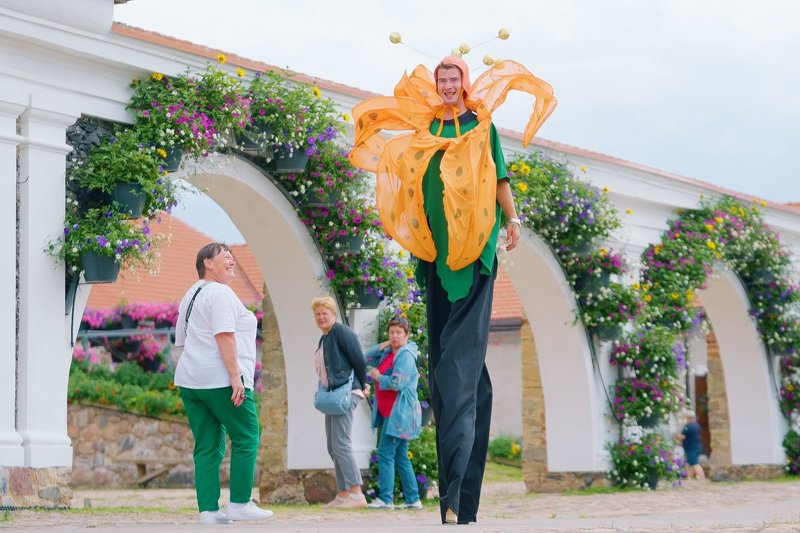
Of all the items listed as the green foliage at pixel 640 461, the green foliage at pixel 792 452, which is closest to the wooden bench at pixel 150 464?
the green foliage at pixel 640 461

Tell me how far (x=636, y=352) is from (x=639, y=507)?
10.6 ft

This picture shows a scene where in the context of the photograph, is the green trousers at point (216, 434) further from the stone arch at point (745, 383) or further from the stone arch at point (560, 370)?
the stone arch at point (745, 383)

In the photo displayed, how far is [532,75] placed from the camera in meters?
5.89

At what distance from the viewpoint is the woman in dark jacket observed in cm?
863

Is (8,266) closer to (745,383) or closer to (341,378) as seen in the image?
(341,378)

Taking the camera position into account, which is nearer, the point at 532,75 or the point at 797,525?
the point at 797,525

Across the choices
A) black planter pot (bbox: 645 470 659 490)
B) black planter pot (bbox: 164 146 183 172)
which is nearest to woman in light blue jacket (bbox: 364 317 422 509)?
black planter pot (bbox: 164 146 183 172)

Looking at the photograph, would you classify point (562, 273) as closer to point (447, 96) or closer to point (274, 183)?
point (274, 183)

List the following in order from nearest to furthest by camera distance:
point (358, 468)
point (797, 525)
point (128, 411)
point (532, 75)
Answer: point (797, 525), point (532, 75), point (358, 468), point (128, 411)

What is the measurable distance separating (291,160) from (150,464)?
267 inches

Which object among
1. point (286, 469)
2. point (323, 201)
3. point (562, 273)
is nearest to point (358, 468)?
point (286, 469)

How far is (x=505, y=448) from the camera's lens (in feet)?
66.6

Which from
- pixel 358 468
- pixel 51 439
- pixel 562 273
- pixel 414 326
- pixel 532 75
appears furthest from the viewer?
pixel 562 273

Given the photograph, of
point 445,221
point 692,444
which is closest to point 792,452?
point 692,444
